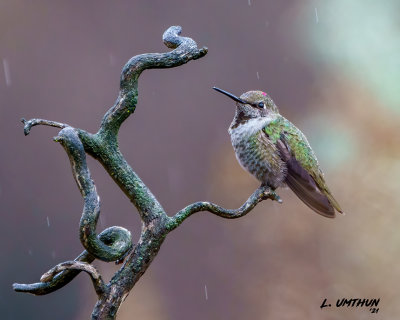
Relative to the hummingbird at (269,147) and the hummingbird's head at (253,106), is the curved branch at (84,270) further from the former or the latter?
the hummingbird's head at (253,106)

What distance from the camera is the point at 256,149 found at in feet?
7.18

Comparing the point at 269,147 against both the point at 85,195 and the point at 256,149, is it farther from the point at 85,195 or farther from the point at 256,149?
the point at 85,195

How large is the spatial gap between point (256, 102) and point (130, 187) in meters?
0.91

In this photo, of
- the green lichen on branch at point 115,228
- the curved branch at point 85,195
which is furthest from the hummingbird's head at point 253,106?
the curved branch at point 85,195

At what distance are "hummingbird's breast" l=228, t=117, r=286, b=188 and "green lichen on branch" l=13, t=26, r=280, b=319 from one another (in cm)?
65

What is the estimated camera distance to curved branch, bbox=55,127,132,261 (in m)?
1.26

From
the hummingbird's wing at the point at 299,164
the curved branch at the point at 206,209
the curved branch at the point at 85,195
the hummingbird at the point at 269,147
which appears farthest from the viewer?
the hummingbird at the point at 269,147

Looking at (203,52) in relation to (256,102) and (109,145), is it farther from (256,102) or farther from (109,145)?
(256,102)

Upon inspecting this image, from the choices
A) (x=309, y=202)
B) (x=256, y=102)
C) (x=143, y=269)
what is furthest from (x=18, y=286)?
(x=256, y=102)

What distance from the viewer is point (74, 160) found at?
1.29 meters

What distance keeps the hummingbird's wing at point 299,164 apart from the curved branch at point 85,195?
2.77ft

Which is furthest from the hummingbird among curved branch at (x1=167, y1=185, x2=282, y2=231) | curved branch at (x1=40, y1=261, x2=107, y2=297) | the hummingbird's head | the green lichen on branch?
curved branch at (x1=40, y1=261, x2=107, y2=297)

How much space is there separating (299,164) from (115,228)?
3.02 ft

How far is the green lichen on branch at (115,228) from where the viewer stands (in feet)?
4.23
